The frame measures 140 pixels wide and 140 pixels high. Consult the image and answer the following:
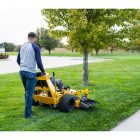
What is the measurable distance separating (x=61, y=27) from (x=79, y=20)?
0.89 m

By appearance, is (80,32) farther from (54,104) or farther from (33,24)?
(54,104)

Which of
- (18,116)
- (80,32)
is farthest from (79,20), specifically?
(18,116)

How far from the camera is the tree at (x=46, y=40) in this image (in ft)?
40.1

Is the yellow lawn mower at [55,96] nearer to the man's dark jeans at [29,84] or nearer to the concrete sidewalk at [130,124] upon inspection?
the man's dark jeans at [29,84]

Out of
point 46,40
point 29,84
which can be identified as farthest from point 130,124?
point 46,40

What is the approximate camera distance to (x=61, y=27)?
11.1 meters

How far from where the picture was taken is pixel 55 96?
7504 millimetres

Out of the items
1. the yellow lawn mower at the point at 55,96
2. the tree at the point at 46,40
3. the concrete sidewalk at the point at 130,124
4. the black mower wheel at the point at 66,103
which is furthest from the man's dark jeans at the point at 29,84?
the tree at the point at 46,40

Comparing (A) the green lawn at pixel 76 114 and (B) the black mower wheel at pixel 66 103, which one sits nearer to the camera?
(A) the green lawn at pixel 76 114

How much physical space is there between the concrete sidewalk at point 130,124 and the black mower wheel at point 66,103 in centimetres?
107

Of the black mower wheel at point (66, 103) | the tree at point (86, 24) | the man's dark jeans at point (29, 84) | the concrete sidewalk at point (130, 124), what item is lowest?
the concrete sidewalk at point (130, 124)

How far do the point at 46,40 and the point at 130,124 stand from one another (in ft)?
20.5

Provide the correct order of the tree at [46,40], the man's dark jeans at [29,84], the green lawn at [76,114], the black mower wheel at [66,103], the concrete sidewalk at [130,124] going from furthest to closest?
the tree at [46,40]
the black mower wheel at [66,103]
the man's dark jeans at [29,84]
the green lawn at [76,114]
the concrete sidewalk at [130,124]

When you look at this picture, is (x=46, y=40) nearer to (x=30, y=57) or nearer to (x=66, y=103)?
(x=66, y=103)
